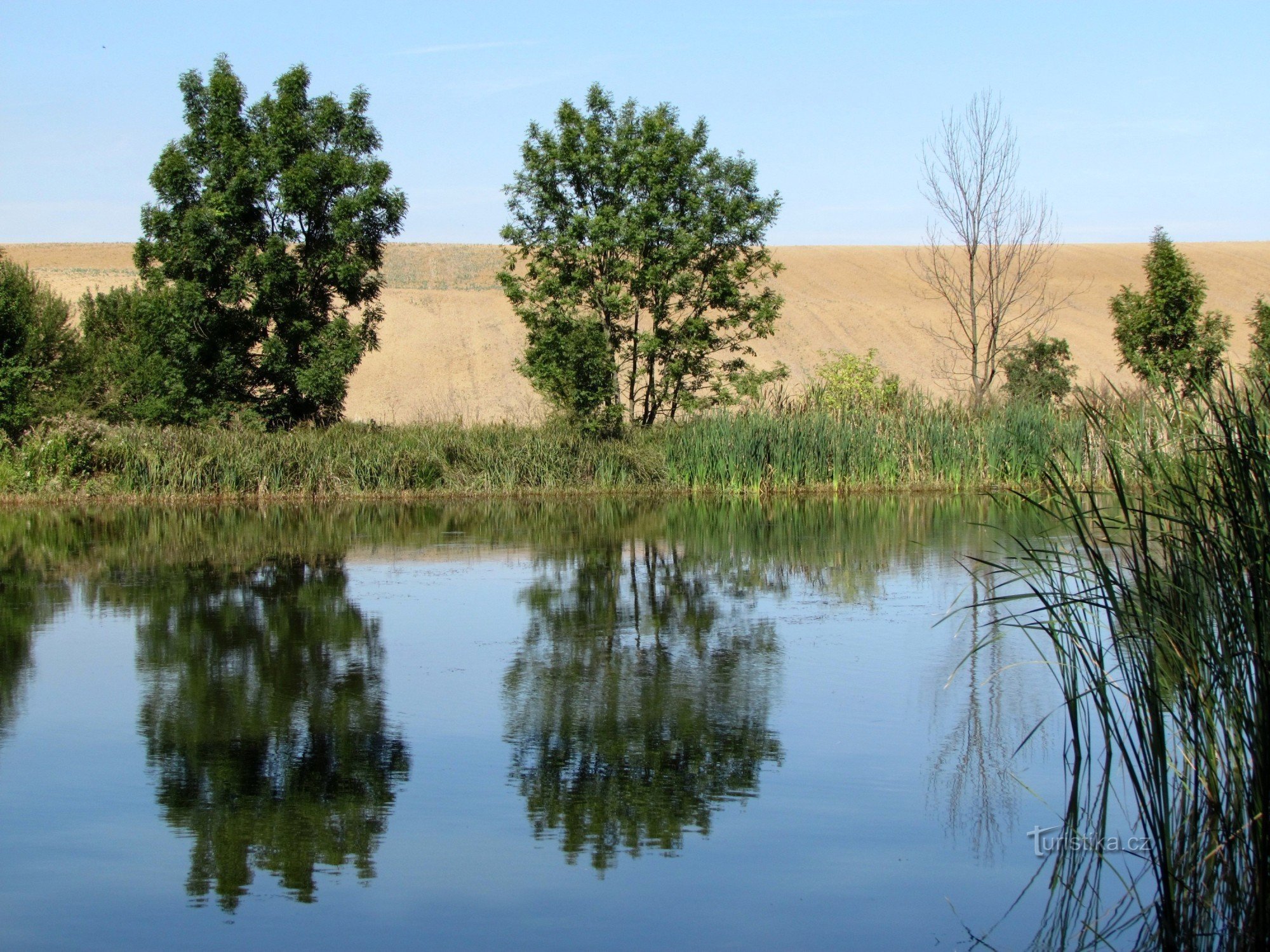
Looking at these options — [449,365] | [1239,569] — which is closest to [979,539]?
[1239,569]

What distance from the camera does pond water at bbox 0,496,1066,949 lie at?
514 centimetres

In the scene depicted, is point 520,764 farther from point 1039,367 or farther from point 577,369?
point 1039,367

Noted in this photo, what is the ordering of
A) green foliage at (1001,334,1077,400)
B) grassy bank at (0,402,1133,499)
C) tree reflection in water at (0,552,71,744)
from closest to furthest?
tree reflection in water at (0,552,71,744)
grassy bank at (0,402,1133,499)
green foliage at (1001,334,1077,400)

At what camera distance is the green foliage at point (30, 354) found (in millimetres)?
26828

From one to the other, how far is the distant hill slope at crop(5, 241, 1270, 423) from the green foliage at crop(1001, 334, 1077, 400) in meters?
12.7

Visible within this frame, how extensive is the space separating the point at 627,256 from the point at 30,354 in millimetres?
13625

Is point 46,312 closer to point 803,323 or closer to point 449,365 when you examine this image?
point 449,365

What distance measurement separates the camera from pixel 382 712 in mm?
8109

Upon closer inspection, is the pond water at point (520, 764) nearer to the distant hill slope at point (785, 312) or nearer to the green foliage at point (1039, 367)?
the green foliage at point (1039, 367)

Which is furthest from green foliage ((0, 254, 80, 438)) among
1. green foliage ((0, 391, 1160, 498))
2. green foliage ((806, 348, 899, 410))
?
green foliage ((806, 348, 899, 410))

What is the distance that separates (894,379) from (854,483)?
15.3 ft

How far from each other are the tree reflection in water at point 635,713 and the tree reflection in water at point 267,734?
0.87 metres

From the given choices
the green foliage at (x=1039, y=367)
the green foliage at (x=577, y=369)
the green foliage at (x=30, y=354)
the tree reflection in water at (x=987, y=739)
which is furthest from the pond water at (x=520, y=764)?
the green foliage at (x=1039, y=367)

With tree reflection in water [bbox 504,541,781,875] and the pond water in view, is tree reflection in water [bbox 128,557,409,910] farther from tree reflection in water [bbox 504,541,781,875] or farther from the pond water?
tree reflection in water [bbox 504,541,781,875]
